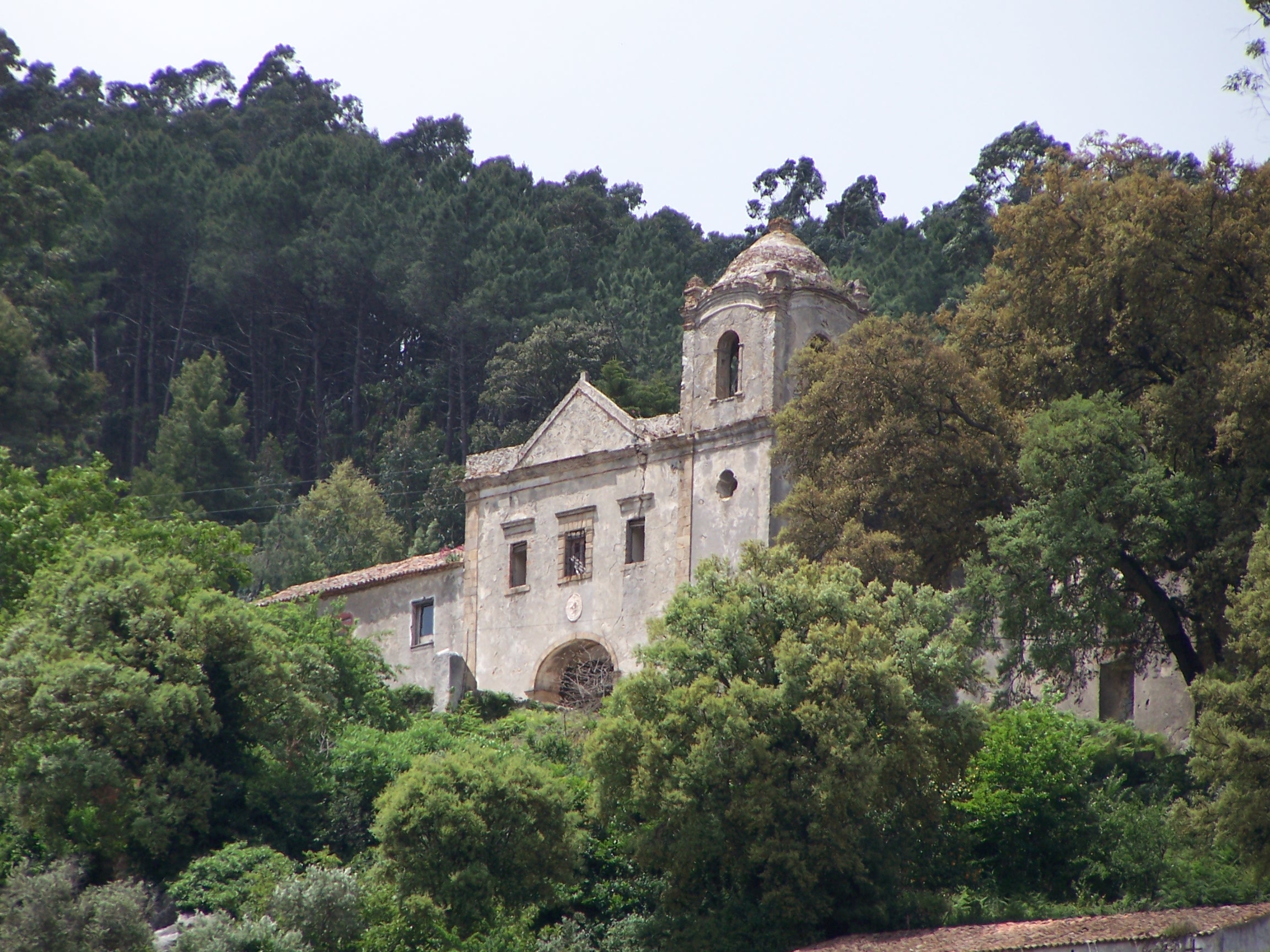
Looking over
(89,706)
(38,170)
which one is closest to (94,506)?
(89,706)

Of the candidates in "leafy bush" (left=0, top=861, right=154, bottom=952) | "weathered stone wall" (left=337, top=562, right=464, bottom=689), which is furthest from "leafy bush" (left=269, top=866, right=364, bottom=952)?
"weathered stone wall" (left=337, top=562, right=464, bottom=689)

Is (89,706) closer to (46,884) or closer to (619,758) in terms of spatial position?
(46,884)

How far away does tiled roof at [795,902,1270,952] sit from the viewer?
19984mm

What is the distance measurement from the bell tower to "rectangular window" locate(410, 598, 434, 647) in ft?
22.1

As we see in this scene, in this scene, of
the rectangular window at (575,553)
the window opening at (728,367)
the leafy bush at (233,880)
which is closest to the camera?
the leafy bush at (233,880)

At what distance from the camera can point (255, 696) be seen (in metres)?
26.4

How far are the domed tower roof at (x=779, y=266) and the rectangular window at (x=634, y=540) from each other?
5.01 metres

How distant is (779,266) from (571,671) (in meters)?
9.25

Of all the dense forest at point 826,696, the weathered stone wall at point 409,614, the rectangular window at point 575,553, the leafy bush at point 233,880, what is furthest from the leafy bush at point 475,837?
the weathered stone wall at point 409,614

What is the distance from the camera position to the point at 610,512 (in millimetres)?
38062

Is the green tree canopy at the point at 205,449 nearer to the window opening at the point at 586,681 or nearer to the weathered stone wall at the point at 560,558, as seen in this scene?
the weathered stone wall at the point at 560,558

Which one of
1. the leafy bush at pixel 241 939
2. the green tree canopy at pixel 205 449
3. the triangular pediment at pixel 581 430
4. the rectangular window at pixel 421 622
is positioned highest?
the green tree canopy at pixel 205 449

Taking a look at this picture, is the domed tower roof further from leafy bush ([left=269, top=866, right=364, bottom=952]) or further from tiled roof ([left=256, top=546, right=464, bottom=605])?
leafy bush ([left=269, top=866, right=364, bottom=952])

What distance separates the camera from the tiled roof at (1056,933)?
65.6 feet
